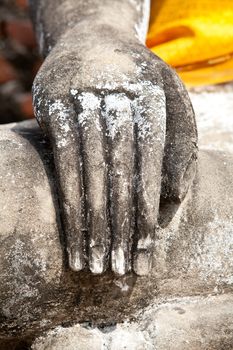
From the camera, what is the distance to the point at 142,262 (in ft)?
2.55

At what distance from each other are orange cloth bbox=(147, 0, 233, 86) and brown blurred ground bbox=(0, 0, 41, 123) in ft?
3.29

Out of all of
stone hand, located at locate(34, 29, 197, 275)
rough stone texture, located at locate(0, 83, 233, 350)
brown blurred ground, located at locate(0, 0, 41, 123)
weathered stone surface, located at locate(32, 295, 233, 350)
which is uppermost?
stone hand, located at locate(34, 29, 197, 275)

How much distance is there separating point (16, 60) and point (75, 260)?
160cm

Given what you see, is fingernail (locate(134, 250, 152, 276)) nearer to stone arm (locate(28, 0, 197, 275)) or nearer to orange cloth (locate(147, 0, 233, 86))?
stone arm (locate(28, 0, 197, 275))

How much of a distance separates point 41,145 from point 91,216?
0.43ft

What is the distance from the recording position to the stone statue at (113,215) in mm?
764

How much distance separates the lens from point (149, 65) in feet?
2.79

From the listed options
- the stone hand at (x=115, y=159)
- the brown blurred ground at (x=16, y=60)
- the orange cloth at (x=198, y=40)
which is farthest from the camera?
the brown blurred ground at (x=16, y=60)

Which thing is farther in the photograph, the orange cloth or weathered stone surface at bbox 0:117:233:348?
the orange cloth

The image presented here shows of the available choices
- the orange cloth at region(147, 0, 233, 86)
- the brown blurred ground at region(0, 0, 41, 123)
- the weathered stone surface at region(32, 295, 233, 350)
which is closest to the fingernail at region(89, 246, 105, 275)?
the weathered stone surface at region(32, 295, 233, 350)

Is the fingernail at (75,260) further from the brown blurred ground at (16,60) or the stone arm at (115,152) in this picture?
the brown blurred ground at (16,60)

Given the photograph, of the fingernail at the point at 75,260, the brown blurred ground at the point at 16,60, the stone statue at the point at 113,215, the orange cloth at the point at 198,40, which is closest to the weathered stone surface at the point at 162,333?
the stone statue at the point at 113,215

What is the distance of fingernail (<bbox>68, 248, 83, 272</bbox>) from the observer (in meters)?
0.77

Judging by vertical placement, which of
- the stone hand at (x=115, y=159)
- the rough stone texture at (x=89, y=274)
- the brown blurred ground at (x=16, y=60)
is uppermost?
the stone hand at (x=115, y=159)
